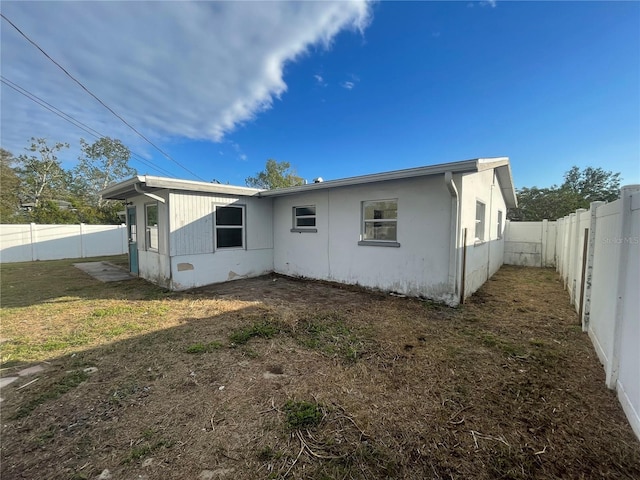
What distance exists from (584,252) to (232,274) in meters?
8.34

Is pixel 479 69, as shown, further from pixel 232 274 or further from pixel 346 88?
pixel 232 274

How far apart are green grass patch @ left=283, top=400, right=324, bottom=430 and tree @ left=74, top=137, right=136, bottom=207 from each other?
3074 centimetres

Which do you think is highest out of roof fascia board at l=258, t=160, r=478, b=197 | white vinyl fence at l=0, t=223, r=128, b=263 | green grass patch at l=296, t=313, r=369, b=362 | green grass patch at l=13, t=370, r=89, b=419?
A: roof fascia board at l=258, t=160, r=478, b=197

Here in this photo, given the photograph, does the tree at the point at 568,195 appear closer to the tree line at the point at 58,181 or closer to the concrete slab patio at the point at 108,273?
the concrete slab patio at the point at 108,273

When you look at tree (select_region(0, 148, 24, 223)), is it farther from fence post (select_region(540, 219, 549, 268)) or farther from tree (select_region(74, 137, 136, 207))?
fence post (select_region(540, 219, 549, 268))

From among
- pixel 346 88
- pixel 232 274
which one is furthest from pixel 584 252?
pixel 346 88

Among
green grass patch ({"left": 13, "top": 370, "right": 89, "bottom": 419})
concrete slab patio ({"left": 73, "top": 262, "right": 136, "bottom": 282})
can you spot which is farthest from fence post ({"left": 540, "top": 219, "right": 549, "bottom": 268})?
concrete slab patio ({"left": 73, "top": 262, "right": 136, "bottom": 282})

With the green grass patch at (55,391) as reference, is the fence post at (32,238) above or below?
above

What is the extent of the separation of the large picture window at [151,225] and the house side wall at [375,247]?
12.1ft

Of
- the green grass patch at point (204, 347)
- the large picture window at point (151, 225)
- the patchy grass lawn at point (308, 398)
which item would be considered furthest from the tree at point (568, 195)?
the large picture window at point (151, 225)

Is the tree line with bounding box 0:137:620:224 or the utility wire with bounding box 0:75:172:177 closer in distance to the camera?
the utility wire with bounding box 0:75:172:177

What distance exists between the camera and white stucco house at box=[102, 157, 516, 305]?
561 cm

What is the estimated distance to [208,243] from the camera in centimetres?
745

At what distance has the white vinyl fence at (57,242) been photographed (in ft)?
42.2
